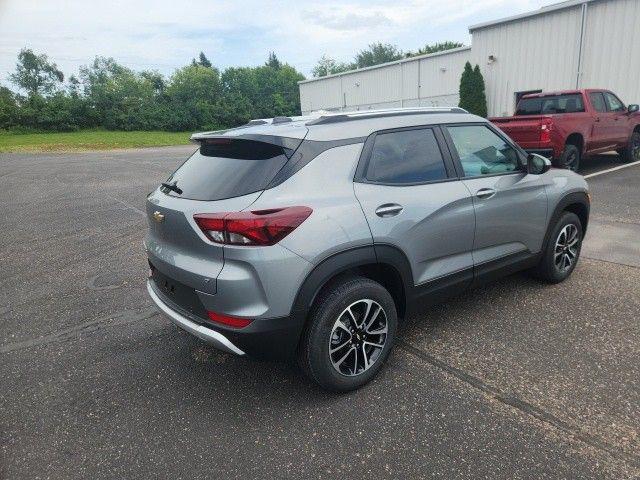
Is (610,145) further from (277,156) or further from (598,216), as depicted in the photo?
(277,156)

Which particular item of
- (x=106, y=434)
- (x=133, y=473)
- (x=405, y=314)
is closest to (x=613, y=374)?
(x=405, y=314)

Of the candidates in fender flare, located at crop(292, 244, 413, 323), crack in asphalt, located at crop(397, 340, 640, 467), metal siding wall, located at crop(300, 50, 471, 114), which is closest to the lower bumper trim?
fender flare, located at crop(292, 244, 413, 323)

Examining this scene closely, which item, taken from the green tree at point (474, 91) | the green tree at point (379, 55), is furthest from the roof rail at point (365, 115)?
the green tree at point (379, 55)

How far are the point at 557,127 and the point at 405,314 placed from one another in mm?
7561

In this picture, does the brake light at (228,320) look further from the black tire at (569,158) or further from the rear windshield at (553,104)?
the rear windshield at (553,104)

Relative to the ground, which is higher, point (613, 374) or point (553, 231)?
point (553, 231)

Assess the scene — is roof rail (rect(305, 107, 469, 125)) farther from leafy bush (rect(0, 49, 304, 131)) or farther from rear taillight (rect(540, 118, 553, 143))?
leafy bush (rect(0, 49, 304, 131))

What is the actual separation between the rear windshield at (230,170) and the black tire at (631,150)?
38.2ft

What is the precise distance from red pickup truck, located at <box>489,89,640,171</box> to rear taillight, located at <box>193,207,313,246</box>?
304 inches

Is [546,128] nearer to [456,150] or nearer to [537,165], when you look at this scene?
[537,165]

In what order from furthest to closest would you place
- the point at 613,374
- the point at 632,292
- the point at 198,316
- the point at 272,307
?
the point at 632,292 → the point at 613,374 → the point at 198,316 → the point at 272,307

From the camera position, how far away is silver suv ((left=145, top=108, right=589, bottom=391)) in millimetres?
2449

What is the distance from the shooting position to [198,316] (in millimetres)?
2648

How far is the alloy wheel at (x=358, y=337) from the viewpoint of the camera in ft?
9.10
